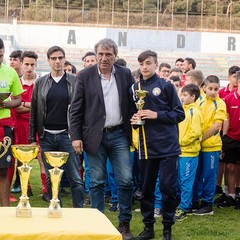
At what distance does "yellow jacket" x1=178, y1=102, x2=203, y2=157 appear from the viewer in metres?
7.69

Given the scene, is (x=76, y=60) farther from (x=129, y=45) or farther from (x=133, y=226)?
(x=133, y=226)

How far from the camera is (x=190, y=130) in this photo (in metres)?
7.71

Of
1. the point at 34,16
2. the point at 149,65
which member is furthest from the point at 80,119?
the point at 34,16

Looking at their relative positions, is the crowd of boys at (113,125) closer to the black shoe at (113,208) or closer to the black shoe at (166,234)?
the black shoe at (166,234)

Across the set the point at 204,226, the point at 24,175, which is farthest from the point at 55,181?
the point at 204,226

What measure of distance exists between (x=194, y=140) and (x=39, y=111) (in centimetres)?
183

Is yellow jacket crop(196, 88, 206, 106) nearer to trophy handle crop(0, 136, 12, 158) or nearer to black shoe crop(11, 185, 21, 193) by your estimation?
trophy handle crop(0, 136, 12, 158)

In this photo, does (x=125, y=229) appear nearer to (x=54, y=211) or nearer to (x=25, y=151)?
(x=25, y=151)

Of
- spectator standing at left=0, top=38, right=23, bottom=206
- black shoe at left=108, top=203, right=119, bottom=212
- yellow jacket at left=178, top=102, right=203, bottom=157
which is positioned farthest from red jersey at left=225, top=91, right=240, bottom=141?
spectator standing at left=0, top=38, right=23, bottom=206

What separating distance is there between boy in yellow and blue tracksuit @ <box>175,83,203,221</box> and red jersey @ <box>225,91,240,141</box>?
882 mm

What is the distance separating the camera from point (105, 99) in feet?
20.3

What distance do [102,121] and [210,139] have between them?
7.44ft

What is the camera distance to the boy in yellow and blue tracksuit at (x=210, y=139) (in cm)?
796

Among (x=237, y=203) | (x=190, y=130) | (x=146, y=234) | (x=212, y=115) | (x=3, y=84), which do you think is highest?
(x=3, y=84)
